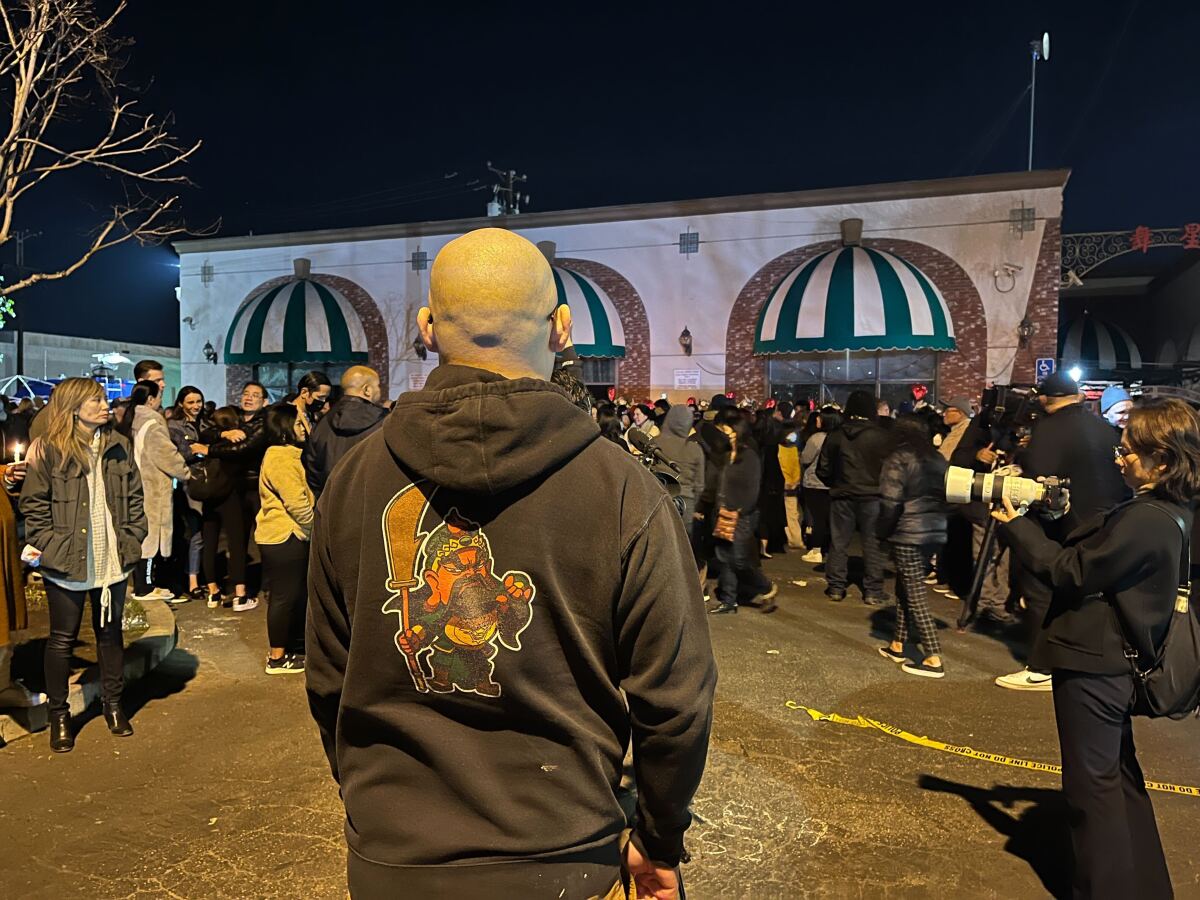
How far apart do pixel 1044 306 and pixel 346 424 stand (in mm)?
15377

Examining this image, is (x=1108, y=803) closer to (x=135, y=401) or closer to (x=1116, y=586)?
(x=1116, y=586)

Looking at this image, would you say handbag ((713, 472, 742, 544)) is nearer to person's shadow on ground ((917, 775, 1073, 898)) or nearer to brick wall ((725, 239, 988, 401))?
person's shadow on ground ((917, 775, 1073, 898))

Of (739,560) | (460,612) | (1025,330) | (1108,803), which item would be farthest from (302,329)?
(460,612)

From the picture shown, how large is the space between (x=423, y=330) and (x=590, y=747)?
0.87m

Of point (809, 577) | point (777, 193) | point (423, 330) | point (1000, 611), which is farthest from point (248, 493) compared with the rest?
point (777, 193)

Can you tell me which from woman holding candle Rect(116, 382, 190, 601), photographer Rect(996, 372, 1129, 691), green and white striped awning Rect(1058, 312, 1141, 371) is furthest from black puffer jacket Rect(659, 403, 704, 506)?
green and white striped awning Rect(1058, 312, 1141, 371)

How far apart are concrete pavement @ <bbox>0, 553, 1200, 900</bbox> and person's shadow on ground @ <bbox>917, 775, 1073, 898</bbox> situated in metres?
0.01

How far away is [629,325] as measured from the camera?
18625mm

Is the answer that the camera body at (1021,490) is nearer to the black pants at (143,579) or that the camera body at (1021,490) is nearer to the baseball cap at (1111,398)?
the black pants at (143,579)

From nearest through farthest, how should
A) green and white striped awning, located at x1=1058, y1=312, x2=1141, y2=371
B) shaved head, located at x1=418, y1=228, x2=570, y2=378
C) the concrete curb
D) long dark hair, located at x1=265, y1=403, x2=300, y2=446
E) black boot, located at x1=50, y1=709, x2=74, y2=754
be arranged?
shaved head, located at x1=418, y1=228, x2=570, y2=378 < black boot, located at x1=50, y1=709, x2=74, y2=754 < the concrete curb < long dark hair, located at x1=265, y1=403, x2=300, y2=446 < green and white striped awning, located at x1=1058, y1=312, x2=1141, y2=371

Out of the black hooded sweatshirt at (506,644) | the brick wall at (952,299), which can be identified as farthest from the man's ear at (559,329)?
the brick wall at (952,299)

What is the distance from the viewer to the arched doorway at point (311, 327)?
20312 millimetres

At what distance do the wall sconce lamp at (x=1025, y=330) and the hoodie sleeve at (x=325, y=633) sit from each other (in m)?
17.3

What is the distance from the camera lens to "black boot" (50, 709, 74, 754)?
4.35m
